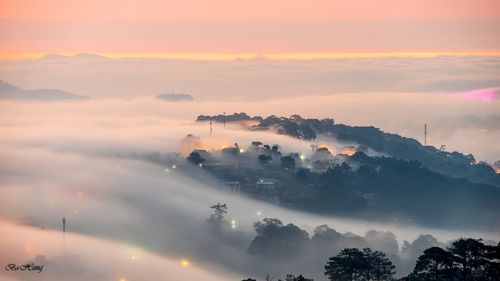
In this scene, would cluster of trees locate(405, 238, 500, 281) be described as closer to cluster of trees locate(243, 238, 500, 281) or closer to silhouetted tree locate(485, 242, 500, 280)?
cluster of trees locate(243, 238, 500, 281)

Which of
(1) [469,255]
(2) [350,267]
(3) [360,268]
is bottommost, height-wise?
(3) [360,268]

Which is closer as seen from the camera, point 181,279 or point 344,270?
point 344,270

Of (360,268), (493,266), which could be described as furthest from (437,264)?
(493,266)

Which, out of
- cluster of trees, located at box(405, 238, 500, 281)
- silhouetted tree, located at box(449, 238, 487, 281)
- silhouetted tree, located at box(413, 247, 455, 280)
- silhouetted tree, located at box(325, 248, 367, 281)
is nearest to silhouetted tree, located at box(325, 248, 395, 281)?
silhouetted tree, located at box(325, 248, 367, 281)

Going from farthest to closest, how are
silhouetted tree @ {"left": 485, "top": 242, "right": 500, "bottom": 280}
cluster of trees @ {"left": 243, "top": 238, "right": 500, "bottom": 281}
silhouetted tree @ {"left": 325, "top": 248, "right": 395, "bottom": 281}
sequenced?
silhouetted tree @ {"left": 325, "top": 248, "right": 395, "bottom": 281} < cluster of trees @ {"left": 243, "top": 238, "right": 500, "bottom": 281} < silhouetted tree @ {"left": 485, "top": 242, "right": 500, "bottom": 280}

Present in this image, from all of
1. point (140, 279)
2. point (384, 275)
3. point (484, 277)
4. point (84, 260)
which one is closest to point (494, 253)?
point (484, 277)

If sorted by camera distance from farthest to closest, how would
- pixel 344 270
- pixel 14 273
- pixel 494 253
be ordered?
pixel 14 273 → pixel 344 270 → pixel 494 253

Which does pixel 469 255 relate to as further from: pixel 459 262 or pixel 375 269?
pixel 375 269

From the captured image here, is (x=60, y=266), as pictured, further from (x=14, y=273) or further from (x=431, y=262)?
(x=431, y=262)
